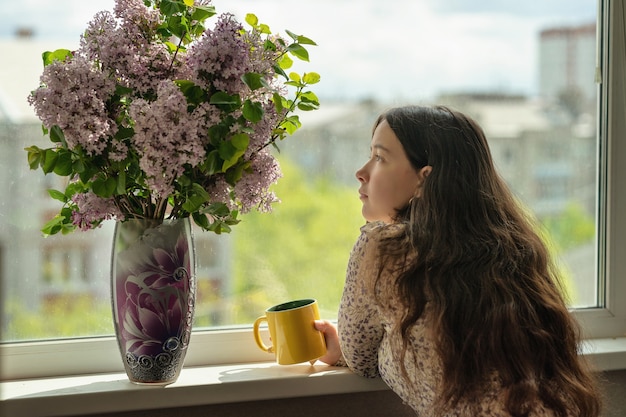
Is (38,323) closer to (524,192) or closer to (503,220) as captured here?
(503,220)

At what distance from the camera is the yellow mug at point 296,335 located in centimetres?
140

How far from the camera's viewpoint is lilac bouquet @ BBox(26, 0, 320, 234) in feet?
3.73

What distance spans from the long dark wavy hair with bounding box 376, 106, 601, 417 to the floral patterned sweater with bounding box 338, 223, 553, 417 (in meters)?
0.02

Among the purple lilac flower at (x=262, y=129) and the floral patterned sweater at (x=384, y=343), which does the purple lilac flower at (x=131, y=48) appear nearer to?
the purple lilac flower at (x=262, y=129)

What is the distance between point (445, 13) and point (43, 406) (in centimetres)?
111

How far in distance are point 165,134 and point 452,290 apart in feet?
1.68

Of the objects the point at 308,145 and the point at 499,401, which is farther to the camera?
the point at 308,145

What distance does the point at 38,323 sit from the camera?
1.47 meters

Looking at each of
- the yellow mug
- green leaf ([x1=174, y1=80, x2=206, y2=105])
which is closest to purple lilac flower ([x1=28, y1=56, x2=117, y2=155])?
green leaf ([x1=174, y1=80, x2=206, y2=105])

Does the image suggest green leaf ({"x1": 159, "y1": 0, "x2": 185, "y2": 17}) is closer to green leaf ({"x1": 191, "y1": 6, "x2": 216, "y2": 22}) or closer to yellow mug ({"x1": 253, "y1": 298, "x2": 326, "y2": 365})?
green leaf ({"x1": 191, "y1": 6, "x2": 216, "y2": 22})

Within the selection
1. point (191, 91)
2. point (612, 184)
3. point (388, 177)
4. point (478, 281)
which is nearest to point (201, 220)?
point (191, 91)

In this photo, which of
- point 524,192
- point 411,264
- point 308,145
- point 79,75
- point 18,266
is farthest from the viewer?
point 524,192

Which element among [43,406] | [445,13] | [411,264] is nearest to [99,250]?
[43,406]

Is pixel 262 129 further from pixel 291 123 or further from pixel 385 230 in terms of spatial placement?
pixel 385 230
